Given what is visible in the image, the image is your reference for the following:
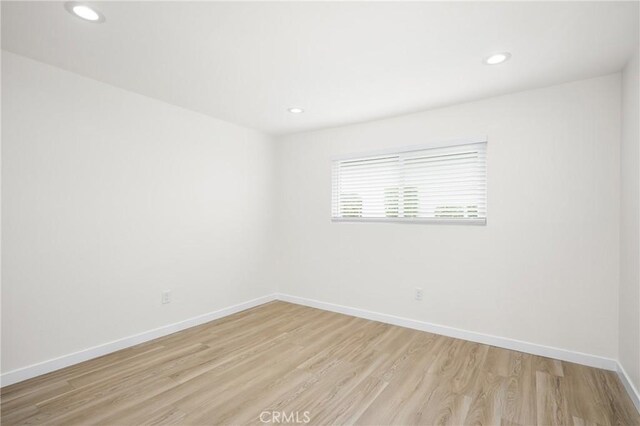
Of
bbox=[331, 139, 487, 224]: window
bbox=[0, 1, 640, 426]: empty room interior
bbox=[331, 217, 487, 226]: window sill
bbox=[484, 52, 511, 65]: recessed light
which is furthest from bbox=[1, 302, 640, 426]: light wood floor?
bbox=[484, 52, 511, 65]: recessed light

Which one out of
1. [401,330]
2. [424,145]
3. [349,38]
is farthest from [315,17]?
[401,330]

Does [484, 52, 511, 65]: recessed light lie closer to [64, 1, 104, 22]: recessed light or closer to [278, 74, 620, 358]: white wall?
[278, 74, 620, 358]: white wall

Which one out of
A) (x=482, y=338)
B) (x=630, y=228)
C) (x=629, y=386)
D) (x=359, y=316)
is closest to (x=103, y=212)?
(x=359, y=316)

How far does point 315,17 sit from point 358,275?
114 inches

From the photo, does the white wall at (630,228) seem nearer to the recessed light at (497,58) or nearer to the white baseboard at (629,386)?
the white baseboard at (629,386)

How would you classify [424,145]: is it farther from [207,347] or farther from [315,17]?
[207,347]

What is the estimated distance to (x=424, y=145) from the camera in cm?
347

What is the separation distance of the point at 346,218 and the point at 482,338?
6.45 ft

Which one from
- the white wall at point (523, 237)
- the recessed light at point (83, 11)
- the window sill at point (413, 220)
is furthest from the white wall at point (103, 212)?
the white wall at point (523, 237)

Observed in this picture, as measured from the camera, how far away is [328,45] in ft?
7.07

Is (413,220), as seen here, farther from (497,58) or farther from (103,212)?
(103,212)

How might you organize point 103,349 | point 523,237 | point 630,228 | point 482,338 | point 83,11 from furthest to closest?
point 482,338, point 523,237, point 103,349, point 630,228, point 83,11

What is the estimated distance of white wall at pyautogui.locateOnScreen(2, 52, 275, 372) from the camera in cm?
235

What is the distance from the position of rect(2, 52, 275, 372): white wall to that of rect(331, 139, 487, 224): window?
4.91 ft
